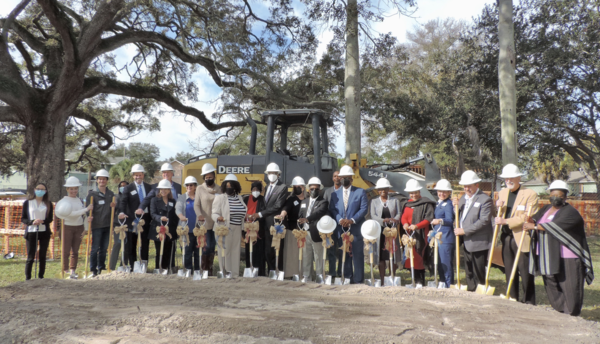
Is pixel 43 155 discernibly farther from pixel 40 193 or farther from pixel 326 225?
pixel 326 225

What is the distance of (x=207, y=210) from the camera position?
267 inches

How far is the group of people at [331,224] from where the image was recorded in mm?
5195

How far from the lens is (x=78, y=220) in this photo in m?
6.98

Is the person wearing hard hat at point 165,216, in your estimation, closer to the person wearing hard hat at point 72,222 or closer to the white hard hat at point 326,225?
the person wearing hard hat at point 72,222

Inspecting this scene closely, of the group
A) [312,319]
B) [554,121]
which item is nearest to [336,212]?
[312,319]

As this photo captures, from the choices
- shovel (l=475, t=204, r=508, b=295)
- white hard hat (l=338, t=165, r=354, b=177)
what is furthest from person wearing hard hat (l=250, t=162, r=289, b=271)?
shovel (l=475, t=204, r=508, b=295)

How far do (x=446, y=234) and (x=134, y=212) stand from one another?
5324mm

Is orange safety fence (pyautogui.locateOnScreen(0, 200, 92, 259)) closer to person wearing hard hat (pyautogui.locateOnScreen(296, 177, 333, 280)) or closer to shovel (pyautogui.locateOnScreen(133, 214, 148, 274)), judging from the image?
shovel (pyautogui.locateOnScreen(133, 214, 148, 274))

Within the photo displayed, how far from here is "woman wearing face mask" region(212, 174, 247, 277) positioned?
21.5 feet

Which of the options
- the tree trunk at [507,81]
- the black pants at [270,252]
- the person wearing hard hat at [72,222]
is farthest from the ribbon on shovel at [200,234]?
the tree trunk at [507,81]

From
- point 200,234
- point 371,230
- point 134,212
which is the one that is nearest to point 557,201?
point 371,230

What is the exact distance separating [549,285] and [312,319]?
3.24 metres

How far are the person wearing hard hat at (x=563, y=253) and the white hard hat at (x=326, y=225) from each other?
2.60 meters

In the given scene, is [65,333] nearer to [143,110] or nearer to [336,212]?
[336,212]
